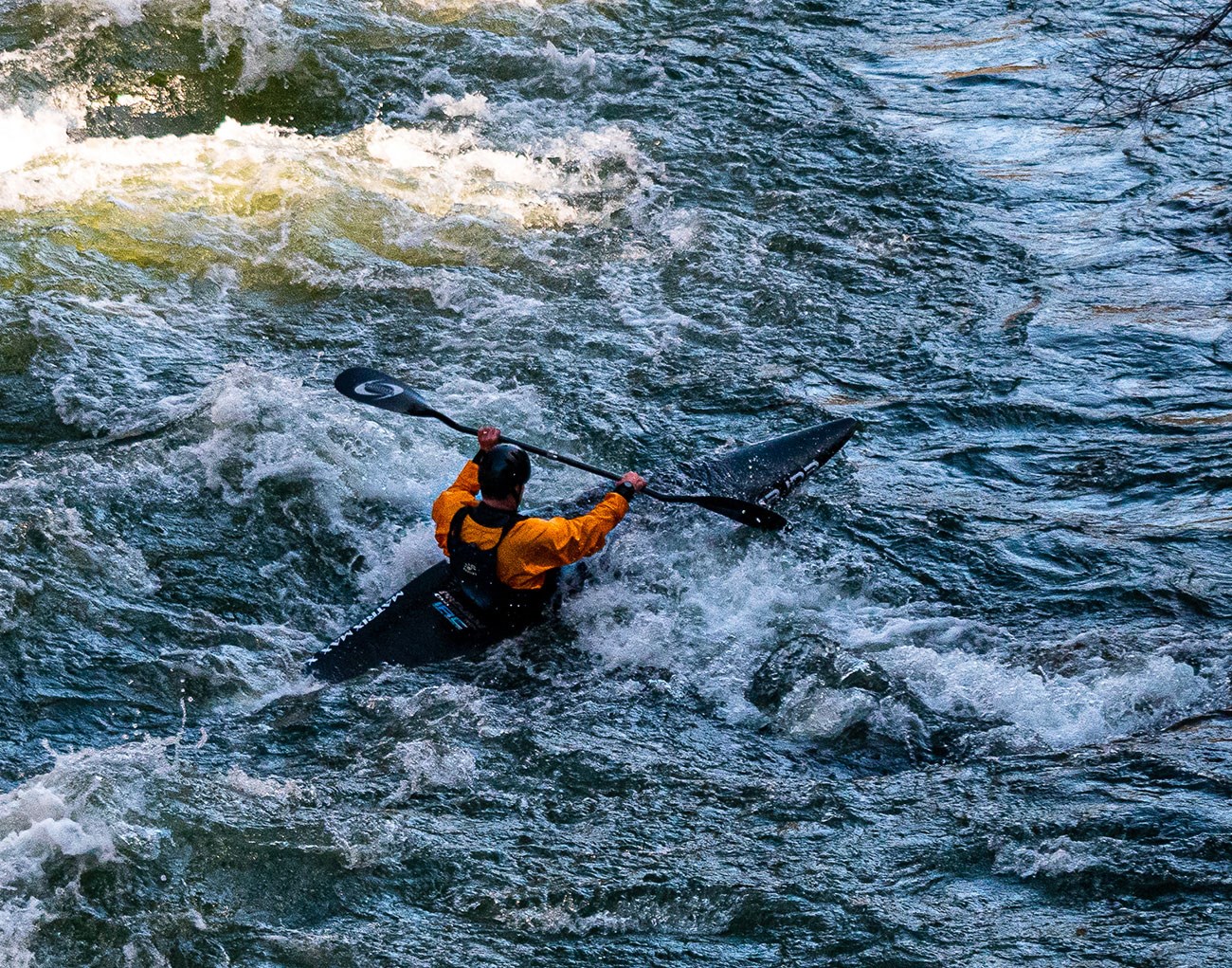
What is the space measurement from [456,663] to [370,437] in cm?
187

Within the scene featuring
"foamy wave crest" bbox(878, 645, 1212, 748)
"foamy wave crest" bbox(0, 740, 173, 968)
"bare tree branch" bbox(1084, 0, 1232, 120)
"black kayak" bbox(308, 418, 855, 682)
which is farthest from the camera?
"bare tree branch" bbox(1084, 0, 1232, 120)

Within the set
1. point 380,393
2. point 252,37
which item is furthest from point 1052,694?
point 252,37

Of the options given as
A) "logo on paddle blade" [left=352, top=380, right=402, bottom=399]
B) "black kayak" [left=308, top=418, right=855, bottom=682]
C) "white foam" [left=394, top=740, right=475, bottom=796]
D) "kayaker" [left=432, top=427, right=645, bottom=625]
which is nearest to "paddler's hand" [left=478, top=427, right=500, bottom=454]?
"kayaker" [left=432, top=427, right=645, bottom=625]

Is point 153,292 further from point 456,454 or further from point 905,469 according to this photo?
point 905,469

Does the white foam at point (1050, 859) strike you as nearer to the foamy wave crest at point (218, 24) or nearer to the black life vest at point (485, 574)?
the black life vest at point (485, 574)

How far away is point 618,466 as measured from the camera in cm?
730

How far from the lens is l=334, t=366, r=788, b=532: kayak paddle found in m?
6.45

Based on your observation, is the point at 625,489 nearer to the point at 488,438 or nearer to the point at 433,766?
the point at 488,438

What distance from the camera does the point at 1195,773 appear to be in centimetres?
491

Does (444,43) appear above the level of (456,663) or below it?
above

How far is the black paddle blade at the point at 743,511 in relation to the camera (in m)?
6.51

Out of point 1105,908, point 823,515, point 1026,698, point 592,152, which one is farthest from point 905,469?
point 592,152

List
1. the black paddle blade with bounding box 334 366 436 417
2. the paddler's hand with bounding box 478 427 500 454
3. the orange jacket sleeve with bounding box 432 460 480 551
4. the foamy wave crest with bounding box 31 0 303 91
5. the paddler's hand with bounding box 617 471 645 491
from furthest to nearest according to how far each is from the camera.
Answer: the foamy wave crest with bounding box 31 0 303 91 → the black paddle blade with bounding box 334 366 436 417 → the paddler's hand with bounding box 478 427 500 454 → the paddler's hand with bounding box 617 471 645 491 → the orange jacket sleeve with bounding box 432 460 480 551

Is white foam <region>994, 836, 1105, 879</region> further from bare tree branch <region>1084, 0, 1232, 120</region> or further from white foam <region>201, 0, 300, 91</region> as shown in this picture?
white foam <region>201, 0, 300, 91</region>
